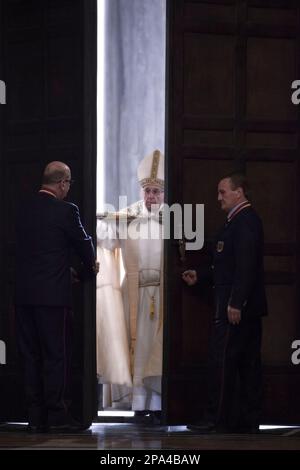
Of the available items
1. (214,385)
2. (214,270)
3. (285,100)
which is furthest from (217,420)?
(285,100)

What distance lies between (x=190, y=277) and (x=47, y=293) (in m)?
0.91

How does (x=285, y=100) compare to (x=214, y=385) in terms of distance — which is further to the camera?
(x=285, y=100)

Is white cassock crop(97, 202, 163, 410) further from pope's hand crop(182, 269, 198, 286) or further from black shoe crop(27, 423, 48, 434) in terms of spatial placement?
black shoe crop(27, 423, 48, 434)

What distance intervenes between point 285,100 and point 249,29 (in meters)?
0.47

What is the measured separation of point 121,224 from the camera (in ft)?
29.3

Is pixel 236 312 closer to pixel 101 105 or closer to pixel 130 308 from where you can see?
pixel 130 308

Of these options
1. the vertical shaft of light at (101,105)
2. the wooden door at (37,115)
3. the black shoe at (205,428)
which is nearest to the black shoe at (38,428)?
the wooden door at (37,115)

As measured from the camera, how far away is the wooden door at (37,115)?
808 centimetres

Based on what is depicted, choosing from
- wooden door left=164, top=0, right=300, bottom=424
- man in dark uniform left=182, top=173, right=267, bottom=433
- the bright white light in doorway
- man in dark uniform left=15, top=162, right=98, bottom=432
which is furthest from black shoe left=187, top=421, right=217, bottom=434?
the bright white light in doorway

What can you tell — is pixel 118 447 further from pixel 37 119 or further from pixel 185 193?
pixel 37 119

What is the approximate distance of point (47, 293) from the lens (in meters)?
7.58

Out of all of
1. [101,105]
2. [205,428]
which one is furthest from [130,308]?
[101,105]
